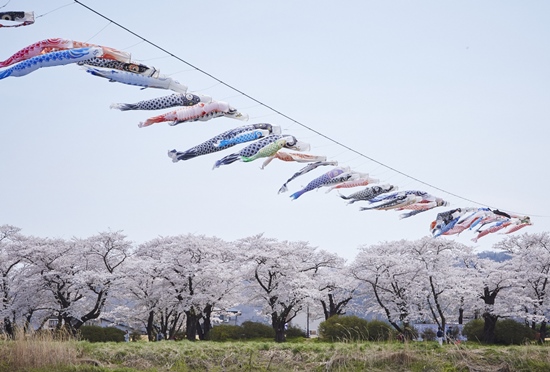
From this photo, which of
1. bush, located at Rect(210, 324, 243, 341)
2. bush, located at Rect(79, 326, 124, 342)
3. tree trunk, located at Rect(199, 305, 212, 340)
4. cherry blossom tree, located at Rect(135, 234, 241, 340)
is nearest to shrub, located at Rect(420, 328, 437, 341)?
bush, located at Rect(210, 324, 243, 341)

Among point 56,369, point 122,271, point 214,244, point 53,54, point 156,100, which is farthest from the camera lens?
point 214,244

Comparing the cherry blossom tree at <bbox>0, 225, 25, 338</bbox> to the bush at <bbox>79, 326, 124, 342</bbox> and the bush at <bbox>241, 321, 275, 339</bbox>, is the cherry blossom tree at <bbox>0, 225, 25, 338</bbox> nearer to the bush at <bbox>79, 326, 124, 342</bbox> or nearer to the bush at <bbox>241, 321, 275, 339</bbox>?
the bush at <bbox>79, 326, 124, 342</bbox>

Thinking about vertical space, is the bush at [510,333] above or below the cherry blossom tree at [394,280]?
below

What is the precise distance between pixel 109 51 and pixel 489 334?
1115 inches

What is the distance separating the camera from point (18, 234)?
32000mm

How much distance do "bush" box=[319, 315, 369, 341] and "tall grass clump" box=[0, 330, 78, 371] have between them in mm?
16531

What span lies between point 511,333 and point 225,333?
1607 cm

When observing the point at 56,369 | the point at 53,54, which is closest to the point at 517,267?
the point at 56,369

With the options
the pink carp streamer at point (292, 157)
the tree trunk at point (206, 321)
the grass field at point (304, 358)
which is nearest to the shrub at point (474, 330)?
the tree trunk at point (206, 321)

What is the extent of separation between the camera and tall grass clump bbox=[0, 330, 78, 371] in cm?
1396

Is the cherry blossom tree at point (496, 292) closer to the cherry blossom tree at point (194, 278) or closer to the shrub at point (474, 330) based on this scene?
the shrub at point (474, 330)

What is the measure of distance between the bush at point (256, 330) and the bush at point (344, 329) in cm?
423

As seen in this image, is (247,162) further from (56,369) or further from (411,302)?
(411,302)

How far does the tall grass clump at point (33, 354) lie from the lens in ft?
45.8
